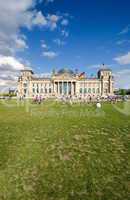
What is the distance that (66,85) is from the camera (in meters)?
131

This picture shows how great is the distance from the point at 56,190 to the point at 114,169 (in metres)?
2.40

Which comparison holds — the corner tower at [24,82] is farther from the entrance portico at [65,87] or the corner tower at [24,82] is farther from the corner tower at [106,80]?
the corner tower at [106,80]

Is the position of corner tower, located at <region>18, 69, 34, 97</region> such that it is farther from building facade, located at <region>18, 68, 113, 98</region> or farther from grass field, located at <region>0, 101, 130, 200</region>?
grass field, located at <region>0, 101, 130, 200</region>

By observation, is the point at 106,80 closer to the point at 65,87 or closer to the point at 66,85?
the point at 66,85

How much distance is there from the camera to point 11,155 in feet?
27.9

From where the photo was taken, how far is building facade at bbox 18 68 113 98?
13050cm

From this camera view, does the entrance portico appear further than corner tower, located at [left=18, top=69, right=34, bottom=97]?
No

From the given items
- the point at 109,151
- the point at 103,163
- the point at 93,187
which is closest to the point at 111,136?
the point at 109,151

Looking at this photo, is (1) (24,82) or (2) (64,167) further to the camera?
(1) (24,82)

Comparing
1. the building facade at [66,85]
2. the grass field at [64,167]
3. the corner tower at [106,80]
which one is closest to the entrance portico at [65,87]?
the building facade at [66,85]

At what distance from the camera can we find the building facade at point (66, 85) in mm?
130500

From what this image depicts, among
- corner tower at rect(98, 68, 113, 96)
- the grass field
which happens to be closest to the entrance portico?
corner tower at rect(98, 68, 113, 96)

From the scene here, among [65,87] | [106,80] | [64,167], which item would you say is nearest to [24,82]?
[65,87]

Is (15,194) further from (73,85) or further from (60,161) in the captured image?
(73,85)
